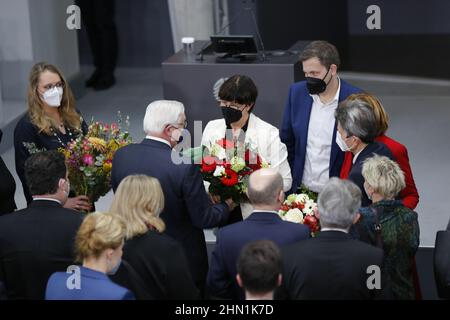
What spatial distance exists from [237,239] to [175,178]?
63cm

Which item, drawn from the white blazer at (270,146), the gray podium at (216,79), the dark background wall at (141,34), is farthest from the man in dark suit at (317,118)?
the dark background wall at (141,34)

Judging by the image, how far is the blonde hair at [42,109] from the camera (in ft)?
17.9

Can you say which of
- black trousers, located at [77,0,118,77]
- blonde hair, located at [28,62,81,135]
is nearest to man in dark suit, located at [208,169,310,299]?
blonde hair, located at [28,62,81,135]

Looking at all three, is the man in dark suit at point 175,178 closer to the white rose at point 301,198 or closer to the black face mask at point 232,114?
the white rose at point 301,198

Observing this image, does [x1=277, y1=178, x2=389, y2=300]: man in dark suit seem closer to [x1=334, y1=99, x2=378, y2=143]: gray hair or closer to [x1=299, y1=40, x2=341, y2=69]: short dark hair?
[x1=334, y1=99, x2=378, y2=143]: gray hair

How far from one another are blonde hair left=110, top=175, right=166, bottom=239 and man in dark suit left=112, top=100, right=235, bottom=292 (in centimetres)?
47

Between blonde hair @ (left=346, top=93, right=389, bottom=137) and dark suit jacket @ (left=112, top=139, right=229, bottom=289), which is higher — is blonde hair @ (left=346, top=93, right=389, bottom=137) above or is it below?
above

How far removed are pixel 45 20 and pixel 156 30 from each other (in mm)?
2350

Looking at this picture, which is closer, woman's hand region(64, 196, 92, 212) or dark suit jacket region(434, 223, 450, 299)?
dark suit jacket region(434, 223, 450, 299)

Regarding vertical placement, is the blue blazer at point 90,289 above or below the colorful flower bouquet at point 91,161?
below

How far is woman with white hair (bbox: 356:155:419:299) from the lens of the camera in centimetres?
437

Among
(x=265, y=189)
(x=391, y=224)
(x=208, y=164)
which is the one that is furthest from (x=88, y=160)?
(x=391, y=224)

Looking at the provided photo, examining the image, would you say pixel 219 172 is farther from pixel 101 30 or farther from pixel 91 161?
pixel 101 30

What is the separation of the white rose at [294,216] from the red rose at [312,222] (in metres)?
0.03
